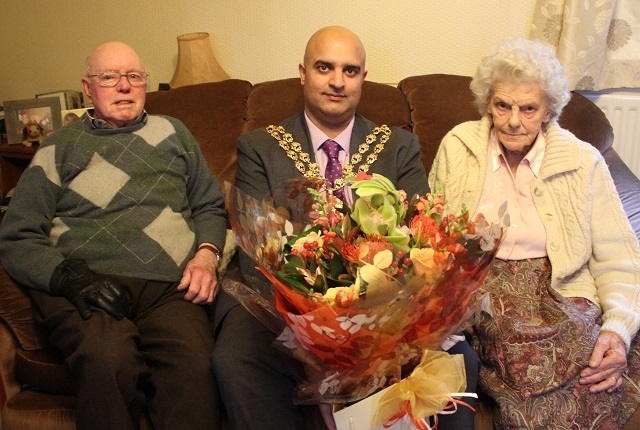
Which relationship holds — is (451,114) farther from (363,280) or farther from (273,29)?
(363,280)

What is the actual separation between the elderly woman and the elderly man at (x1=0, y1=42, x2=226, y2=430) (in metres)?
0.78

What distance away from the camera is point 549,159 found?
1.91 metres

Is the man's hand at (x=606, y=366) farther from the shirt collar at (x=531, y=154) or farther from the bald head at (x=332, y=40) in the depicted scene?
the bald head at (x=332, y=40)

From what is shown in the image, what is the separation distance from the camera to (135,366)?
1.60 meters

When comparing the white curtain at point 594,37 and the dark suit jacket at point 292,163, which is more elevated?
the white curtain at point 594,37

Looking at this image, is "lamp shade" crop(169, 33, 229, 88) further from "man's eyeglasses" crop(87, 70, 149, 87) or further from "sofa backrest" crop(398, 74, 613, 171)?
"sofa backrest" crop(398, 74, 613, 171)

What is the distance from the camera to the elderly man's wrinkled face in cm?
197

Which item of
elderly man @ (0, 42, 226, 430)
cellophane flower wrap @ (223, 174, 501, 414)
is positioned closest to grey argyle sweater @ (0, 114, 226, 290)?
elderly man @ (0, 42, 226, 430)

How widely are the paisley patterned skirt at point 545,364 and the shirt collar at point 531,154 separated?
15.1 inches

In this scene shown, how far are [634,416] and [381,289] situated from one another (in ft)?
3.23

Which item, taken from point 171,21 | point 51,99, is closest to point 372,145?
point 171,21

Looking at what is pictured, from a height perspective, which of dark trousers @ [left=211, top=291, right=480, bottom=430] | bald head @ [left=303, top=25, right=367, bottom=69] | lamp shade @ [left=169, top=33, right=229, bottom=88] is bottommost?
dark trousers @ [left=211, top=291, right=480, bottom=430]

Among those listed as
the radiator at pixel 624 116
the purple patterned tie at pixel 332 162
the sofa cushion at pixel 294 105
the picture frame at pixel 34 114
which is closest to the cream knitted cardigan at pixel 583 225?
the purple patterned tie at pixel 332 162

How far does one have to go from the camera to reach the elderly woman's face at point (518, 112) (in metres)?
Result: 1.89
